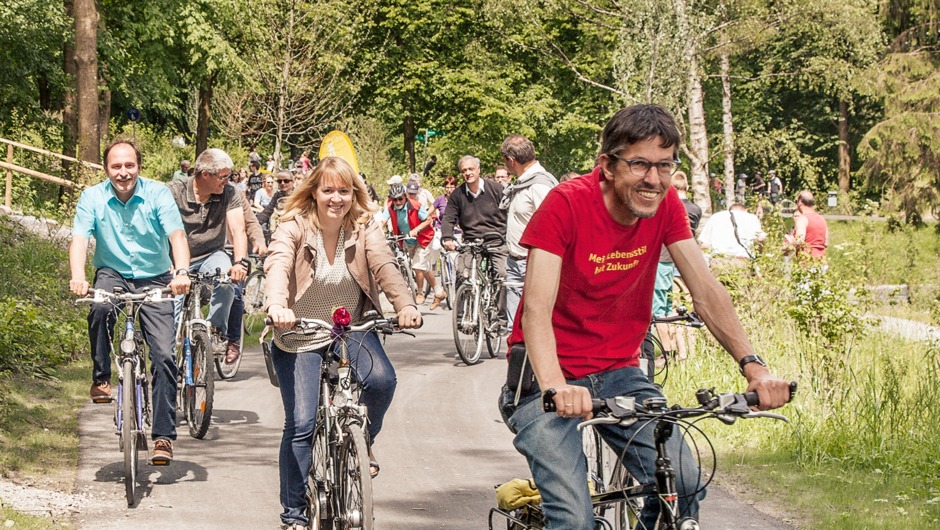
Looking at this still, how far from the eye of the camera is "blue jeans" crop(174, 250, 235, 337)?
1053 centimetres

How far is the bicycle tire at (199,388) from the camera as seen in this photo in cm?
941

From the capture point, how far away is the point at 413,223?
67.3ft

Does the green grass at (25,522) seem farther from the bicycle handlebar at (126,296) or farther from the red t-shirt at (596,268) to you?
the red t-shirt at (596,268)

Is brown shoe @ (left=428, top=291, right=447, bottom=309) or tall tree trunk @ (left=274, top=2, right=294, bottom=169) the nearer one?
brown shoe @ (left=428, top=291, right=447, bottom=309)

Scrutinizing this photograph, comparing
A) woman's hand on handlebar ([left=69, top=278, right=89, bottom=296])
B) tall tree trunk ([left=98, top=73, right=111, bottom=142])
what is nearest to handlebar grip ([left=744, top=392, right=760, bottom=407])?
woman's hand on handlebar ([left=69, top=278, right=89, bottom=296])

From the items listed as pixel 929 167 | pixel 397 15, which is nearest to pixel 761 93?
pixel 397 15

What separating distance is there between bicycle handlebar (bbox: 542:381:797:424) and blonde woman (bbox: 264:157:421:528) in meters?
2.18

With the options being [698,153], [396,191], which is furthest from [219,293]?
[698,153]

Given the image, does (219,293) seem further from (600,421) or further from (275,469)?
(600,421)

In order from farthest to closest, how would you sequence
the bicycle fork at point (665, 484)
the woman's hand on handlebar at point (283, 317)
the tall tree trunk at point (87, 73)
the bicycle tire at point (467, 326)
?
the tall tree trunk at point (87, 73) → the bicycle tire at point (467, 326) → the woman's hand on handlebar at point (283, 317) → the bicycle fork at point (665, 484)

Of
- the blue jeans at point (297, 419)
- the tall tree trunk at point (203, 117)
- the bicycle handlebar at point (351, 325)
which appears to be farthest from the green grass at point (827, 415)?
the tall tree trunk at point (203, 117)

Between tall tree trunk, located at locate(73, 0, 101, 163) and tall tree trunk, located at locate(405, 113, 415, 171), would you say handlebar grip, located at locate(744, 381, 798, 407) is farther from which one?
tall tree trunk, located at locate(405, 113, 415, 171)

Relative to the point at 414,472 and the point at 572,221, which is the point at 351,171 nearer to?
the point at 572,221

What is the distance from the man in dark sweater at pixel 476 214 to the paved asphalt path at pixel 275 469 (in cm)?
232
